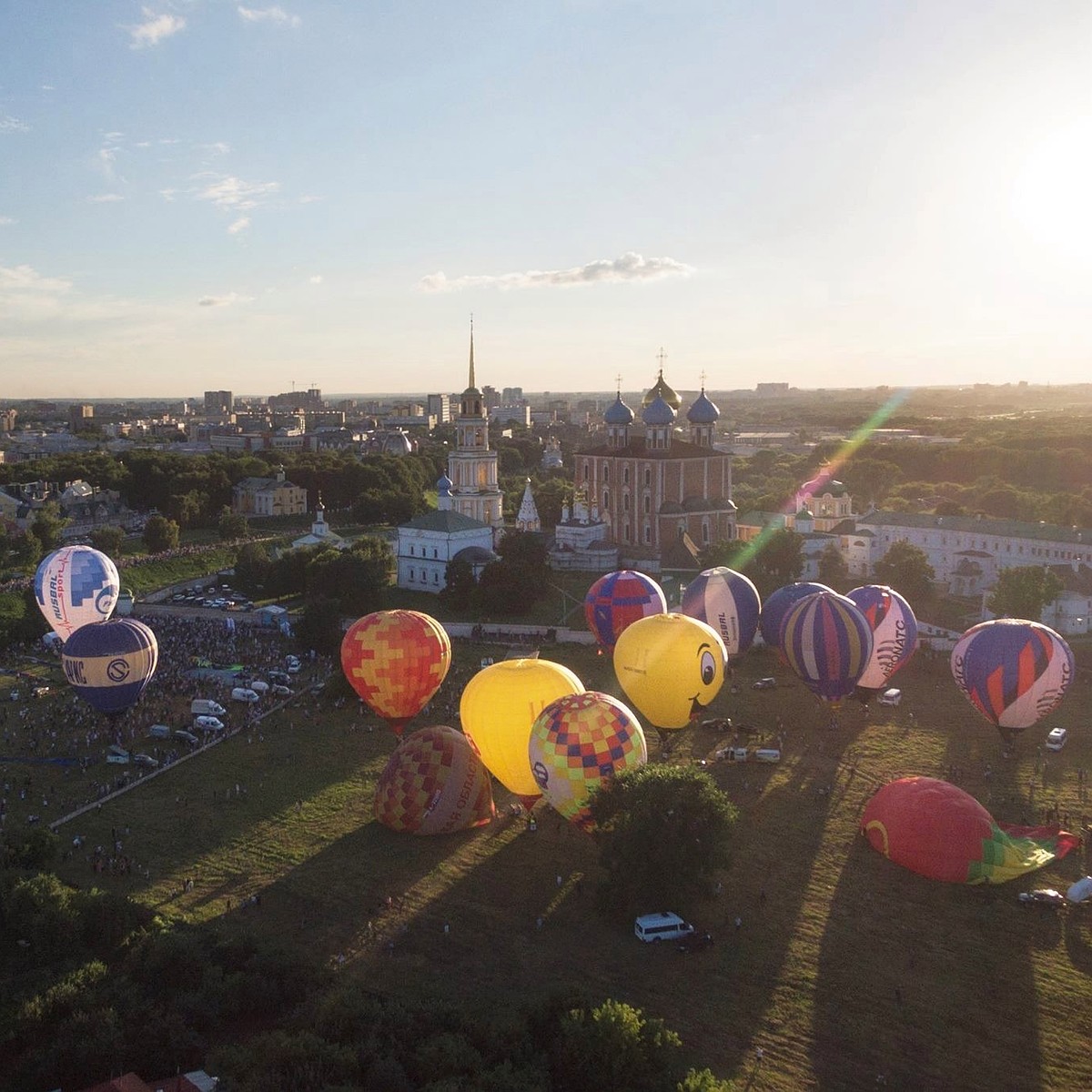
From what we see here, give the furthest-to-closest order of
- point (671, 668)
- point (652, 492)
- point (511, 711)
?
point (652, 492) < point (671, 668) < point (511, 711)

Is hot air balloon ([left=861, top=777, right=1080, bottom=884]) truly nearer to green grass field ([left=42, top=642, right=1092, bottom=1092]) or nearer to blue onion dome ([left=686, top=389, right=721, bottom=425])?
green grass field ([left=42, top=642, right=1092, bottom=1092])

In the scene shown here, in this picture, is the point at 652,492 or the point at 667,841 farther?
the point at 652,492

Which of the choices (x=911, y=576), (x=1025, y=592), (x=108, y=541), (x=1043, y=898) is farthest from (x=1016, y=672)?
(x=108, y=541)

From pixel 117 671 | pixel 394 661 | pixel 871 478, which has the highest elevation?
pixel 871 478

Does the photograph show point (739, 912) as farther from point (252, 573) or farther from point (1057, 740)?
point (252, 573)

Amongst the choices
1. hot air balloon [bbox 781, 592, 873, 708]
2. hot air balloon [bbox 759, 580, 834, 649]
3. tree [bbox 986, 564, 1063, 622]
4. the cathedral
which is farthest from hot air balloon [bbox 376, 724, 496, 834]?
the cathedral

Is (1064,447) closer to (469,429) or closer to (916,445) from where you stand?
(916,445)

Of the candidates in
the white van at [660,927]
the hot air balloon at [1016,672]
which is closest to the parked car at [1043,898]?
the white van at [660,927]
